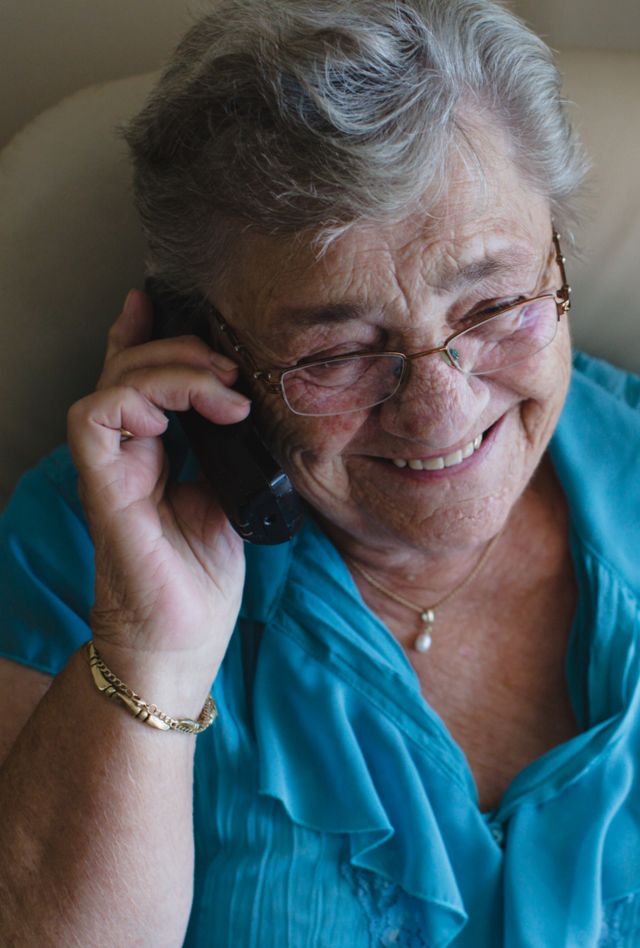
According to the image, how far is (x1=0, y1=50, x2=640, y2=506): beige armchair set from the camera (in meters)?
1.56

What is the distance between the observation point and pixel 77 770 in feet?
4.21

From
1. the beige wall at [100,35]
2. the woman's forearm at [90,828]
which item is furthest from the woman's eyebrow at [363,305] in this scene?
the beige wall at [100,35]

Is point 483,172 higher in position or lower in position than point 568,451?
higher

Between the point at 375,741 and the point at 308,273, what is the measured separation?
2.12ft

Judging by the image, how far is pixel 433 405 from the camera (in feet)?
4.01

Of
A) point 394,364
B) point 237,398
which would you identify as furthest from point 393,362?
point 237,398

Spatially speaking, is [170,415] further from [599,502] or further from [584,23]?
[584,23]

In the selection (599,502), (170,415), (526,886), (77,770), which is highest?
(170,415)

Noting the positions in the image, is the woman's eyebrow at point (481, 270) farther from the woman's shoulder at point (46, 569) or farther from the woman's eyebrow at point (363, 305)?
the woman's shoulder at point (46, 569)

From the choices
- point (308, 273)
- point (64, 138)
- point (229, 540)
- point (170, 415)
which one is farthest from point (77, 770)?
point (64, 138)

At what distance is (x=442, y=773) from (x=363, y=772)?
107 mm

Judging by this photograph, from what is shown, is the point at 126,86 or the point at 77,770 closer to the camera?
the point at 77,770

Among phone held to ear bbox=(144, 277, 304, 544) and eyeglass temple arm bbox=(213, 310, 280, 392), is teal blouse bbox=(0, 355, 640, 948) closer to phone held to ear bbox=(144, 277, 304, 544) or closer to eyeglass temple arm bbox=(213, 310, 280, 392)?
phone held to ear bbox=(144, 277, 304, 544)

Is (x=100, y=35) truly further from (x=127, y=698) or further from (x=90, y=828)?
(x=90, y=828)
